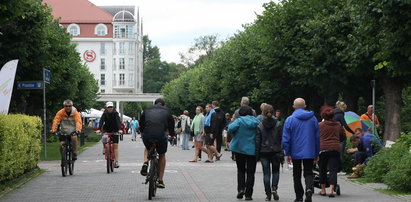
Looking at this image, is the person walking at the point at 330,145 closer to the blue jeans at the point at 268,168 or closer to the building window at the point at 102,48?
the blue jeans at the point at 268,168

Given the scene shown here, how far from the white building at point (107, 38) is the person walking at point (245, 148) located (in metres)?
119

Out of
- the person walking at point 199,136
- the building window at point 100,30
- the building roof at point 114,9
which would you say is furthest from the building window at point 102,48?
the person walking at point 199,136

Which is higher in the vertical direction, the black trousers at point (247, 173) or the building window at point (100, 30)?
the building window at point (100, 30)

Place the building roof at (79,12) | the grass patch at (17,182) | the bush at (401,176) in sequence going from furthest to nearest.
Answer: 1. the building roof at (79,12)
2. the grass patch at (17,182)
3. the bush at (401,176)

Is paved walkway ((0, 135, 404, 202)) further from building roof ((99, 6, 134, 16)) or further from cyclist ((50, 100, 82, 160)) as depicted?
building roof ((99, 6, 134, 16))

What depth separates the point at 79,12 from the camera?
138750 mm

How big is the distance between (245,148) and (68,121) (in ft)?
22.8

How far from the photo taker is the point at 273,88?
4409cm

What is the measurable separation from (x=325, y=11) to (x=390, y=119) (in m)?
5.00

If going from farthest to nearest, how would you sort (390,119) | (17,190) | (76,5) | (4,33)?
(76,5) → (390,119) → (4,33) → (17,190)

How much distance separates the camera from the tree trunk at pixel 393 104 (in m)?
32.8

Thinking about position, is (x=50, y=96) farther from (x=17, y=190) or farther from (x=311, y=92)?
(x=17, y=190)

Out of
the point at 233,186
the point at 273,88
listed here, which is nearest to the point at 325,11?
the point at 273,88

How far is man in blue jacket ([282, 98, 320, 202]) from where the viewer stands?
13.6 metres
